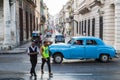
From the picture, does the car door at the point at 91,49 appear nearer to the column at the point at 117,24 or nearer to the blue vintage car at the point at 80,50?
the blue vintage car at the point at 80,50

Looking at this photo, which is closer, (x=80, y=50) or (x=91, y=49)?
(x=80, y=50)

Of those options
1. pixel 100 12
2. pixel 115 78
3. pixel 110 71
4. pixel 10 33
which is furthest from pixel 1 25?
pixel 115 78

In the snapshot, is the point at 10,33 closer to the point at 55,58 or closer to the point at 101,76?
the point at 55,58

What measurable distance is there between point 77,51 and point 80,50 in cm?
20

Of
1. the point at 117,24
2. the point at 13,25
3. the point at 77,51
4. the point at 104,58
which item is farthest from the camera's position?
the point at 13,25

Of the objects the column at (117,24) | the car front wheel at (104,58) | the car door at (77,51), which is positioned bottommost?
the car front wheel at (104,58)

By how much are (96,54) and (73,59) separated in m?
1.88

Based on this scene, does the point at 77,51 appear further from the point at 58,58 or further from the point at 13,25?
the point at 13,25

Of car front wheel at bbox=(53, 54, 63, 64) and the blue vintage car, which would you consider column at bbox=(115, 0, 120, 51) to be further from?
car front wheel at bbox=(53, 54, 63, 64)

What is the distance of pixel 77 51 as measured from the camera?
70.7 ft

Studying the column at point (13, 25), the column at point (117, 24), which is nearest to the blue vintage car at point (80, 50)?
the column at point (117, 24)

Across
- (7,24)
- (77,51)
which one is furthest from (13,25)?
(77,51)

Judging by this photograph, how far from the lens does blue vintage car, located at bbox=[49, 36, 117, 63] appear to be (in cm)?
2155

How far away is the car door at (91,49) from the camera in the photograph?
2167 cm
